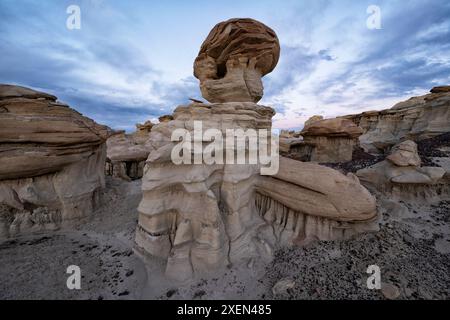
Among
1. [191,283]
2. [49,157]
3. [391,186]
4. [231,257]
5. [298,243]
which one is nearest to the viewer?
[191,283]

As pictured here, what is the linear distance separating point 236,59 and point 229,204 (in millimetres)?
5133

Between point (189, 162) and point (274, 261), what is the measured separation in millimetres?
2356

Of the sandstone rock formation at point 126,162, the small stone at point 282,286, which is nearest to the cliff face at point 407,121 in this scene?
the small stone at point 282,286

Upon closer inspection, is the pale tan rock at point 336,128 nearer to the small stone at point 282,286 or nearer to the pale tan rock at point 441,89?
the pale tan rock at point 441,89

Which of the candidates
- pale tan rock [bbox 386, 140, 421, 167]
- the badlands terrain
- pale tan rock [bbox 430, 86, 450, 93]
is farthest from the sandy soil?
pale tan rock [bbox 430, 86, 450, 93]

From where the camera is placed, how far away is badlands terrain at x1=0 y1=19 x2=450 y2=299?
2822mm

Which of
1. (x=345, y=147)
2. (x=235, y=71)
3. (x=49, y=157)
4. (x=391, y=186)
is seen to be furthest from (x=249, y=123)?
(x=345, y=147)

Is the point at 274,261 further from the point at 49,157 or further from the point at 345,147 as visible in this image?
the point at 345,147

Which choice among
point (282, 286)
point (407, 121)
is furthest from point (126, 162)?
point (407, 121)

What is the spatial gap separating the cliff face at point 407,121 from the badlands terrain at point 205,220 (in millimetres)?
9653

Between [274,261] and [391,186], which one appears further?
[391,186]

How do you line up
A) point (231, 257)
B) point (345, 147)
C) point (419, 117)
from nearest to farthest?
point (231, 257) < point (345, 147) < point (419, 117)

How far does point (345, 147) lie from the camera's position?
31.2ft

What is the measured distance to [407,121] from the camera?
14.8 m
